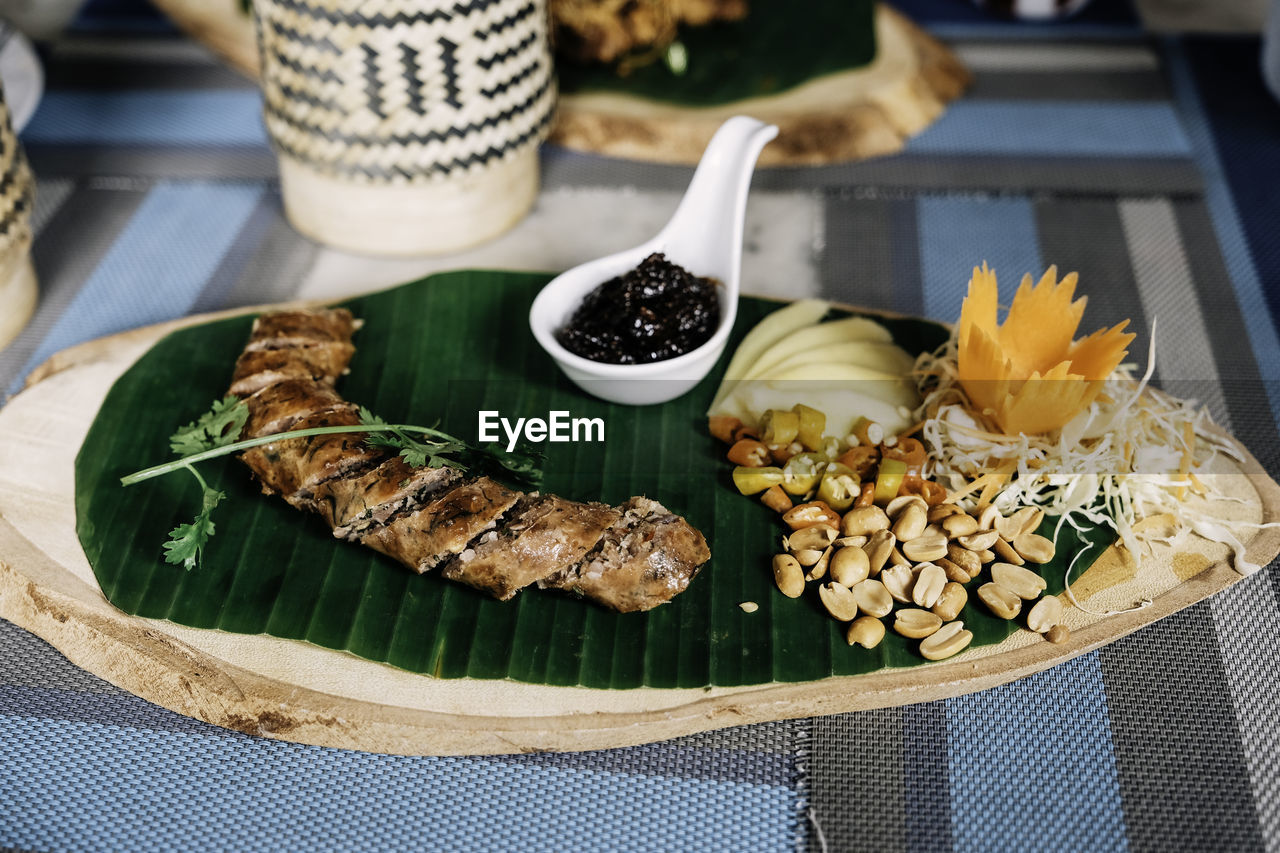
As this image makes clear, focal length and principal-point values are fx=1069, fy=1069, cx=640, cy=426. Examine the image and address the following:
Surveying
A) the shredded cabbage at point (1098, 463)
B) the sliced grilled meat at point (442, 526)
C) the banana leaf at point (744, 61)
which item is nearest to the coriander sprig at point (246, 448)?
the sliced grilled meat at point (442, 526)

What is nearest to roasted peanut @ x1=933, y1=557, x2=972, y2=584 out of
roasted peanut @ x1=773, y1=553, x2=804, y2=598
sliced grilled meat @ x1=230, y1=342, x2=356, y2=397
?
roasted peanut @ x1=773, y1=553, x2=804, y2=598

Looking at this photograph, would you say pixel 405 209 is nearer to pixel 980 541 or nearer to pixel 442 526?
pixel 442 526

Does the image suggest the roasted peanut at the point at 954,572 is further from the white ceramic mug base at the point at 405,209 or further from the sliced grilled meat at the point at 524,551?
the white ceramic mug base at the point at 405,209

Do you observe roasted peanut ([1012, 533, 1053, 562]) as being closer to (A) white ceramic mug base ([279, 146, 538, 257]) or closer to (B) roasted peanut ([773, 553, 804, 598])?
(B) roasted peanut ([773, 553, 804, 598])

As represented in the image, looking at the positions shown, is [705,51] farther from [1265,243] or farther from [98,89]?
[98,89]

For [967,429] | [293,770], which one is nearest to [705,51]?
[967,429]

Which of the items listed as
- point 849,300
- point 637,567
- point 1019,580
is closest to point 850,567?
point 1019,580

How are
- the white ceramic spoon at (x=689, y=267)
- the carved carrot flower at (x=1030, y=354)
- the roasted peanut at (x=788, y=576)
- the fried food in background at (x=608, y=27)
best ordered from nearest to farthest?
the roasted peanut at (x=788, y=576) → the carved carrot flower at (x=1030, y=354) → the white ceramic spoon at (x=689, y=267) → the fried food in background at (x=608, y=27)

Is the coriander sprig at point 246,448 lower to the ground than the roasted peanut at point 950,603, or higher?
higher

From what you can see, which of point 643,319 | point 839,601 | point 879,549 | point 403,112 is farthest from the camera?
point 403,112
